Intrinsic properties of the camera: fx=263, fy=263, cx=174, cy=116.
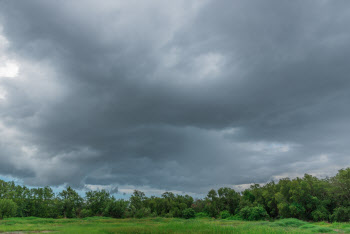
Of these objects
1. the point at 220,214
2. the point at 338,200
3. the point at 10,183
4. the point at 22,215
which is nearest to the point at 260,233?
the point at 338,200

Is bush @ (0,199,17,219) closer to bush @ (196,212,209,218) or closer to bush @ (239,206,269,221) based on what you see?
bush @ (196,212,209,218)

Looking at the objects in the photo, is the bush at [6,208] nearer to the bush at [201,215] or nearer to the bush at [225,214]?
the bush at [201,215]

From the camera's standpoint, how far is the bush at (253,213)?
197 feet

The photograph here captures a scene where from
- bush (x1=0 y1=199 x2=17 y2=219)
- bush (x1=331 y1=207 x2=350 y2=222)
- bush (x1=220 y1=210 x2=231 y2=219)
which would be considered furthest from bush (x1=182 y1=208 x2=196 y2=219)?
bush (x1=0 y1=199 x2=17 y2=219)

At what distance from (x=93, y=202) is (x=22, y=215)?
1543 centimetres

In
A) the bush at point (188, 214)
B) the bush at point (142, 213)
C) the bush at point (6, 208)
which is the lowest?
the bush at point (188, 214)

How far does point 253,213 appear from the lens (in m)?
60.1

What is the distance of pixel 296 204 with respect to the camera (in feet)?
180

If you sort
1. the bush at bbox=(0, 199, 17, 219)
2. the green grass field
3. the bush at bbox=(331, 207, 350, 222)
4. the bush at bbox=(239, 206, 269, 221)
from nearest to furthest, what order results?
the green grass field < the bush at bbox=(331, 207, 350, 222) < the bush at bbox=(0, 199, 17, 219) < the bush at bbox=(239, 206, 269, 221)

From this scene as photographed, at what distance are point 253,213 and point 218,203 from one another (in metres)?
13.2

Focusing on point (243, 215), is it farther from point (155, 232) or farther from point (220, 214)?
point (155, 232)

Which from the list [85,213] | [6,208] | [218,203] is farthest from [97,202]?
[218,203]

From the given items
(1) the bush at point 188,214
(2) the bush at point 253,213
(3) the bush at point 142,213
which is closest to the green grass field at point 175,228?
(2) the bush at point 253,213

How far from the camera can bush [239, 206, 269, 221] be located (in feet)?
197
